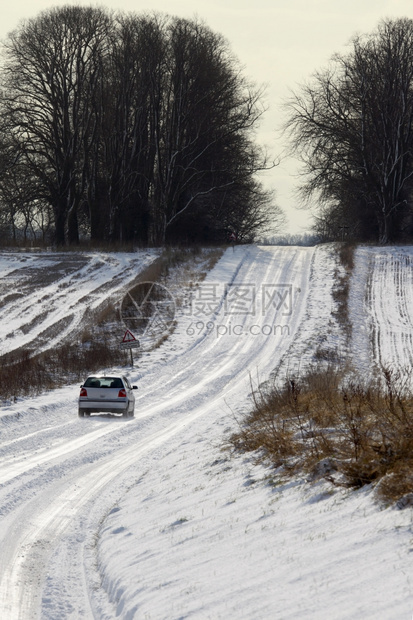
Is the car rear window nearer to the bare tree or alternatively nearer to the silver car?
the silver car

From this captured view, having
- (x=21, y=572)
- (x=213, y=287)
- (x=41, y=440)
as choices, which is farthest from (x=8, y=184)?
(x=21, y=572)

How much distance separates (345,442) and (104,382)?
12.4 m

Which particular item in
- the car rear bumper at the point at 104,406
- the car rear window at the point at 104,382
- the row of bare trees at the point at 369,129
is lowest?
the car rear bumper at the point at 104,406

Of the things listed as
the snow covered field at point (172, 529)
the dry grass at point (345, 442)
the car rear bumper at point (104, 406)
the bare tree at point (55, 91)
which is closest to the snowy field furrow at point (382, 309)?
the snow covered field at point (172, 529)

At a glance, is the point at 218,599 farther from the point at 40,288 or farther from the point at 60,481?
the point at 40,288

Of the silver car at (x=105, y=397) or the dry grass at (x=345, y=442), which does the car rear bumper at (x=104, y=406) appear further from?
the dry grass at (x=345, y=442)

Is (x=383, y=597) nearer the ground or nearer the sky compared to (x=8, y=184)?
nearer the ground

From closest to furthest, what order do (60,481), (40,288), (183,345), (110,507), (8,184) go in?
1. (110,507)
2. (60,481)
3. (183,345)
4. (40,288)
5. (8,184)

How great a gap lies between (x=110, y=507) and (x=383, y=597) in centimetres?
633

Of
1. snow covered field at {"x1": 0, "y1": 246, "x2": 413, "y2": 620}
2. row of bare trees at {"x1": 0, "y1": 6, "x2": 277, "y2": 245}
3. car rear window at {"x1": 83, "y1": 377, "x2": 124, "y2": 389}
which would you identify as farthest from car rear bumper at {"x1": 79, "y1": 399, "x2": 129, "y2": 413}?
row of bare trees at {"x1": 0, "y1": 6, "x2": 277, "y2": 245}

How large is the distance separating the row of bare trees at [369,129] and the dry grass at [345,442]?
135 feet

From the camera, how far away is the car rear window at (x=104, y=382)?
67.1 feet

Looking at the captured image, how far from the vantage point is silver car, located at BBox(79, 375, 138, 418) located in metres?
19.9

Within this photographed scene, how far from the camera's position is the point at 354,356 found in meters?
30.5
